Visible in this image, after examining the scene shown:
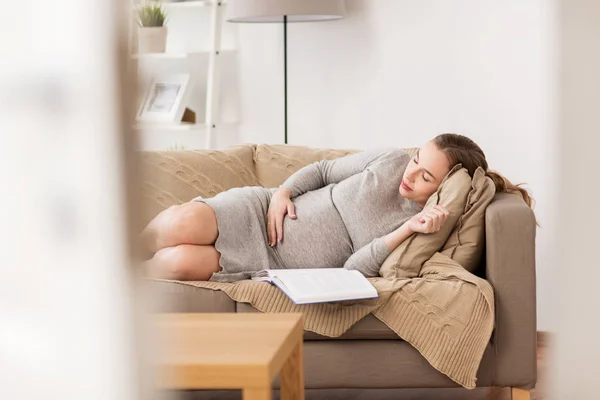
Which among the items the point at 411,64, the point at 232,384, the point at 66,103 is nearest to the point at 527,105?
the point at 411,64

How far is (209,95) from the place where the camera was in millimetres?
3984

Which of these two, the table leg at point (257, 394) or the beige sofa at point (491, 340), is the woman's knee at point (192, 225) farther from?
the table leg at point (257, 394)

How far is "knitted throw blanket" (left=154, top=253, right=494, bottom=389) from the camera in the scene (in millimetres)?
2330

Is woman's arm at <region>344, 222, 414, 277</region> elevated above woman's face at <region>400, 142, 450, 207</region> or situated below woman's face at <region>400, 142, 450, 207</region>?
below

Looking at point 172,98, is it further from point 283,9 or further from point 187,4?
point 283,9

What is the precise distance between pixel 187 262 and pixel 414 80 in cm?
158

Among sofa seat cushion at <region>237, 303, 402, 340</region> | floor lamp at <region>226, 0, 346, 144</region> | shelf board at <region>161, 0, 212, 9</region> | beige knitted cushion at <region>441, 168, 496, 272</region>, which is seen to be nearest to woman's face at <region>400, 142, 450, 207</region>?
beige knitted cushion at <region>441, 168, 496, 272</region>

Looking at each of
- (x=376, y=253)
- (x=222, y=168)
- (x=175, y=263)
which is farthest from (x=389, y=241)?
(x=222, y=168)

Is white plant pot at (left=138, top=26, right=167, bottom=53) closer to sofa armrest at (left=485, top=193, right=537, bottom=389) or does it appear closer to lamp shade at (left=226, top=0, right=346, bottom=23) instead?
lamp shade at (left=226, top=0, right=346, bottom=23)

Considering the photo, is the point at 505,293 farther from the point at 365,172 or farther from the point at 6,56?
the point at 6,56

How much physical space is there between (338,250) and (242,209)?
0.31m

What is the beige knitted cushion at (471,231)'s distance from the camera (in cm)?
250

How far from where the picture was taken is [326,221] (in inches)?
107

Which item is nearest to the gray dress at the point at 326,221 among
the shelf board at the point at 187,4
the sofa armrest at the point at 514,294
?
the sofa armrest at the point at 514,294
